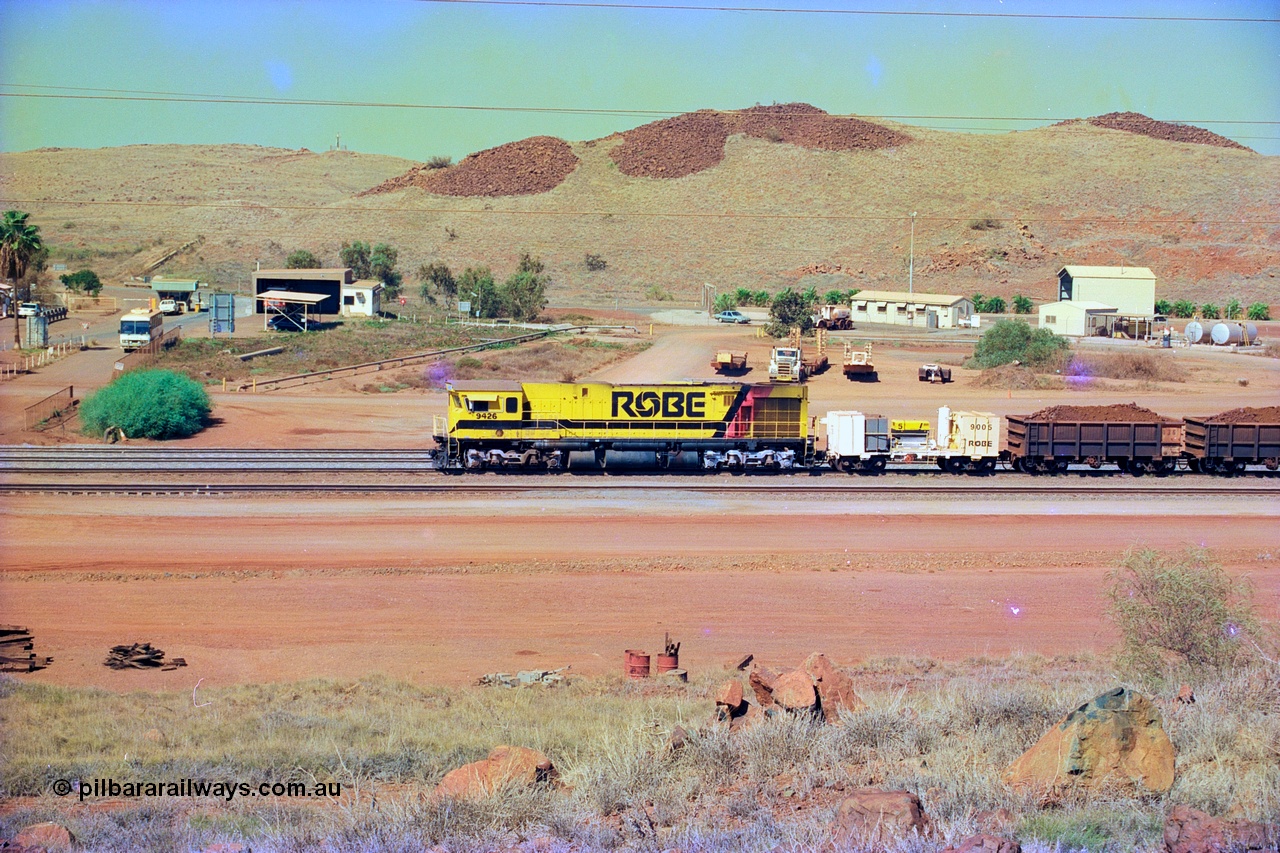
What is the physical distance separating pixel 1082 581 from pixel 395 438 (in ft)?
86.6

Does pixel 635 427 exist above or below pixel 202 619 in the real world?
above

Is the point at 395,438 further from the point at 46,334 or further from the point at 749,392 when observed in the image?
the point at 46,334

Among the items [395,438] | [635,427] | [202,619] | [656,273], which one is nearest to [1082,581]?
[635,427]

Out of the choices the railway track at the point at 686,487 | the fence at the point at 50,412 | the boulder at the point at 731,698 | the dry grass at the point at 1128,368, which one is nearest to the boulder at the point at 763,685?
the boulder at the point at 731,698

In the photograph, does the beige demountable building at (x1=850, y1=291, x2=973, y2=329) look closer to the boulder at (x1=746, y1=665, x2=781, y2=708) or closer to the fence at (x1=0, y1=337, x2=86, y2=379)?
the fence at (x1=0, y1=337, x2=86, y2=379)

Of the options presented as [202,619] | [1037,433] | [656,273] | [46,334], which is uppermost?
[656,273]

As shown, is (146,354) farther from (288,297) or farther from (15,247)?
(288,297)

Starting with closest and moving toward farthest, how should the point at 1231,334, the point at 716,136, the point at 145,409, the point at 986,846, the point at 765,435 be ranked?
1. the point at 986,846
2. the point at 765,435
3. the point at 145,409
4. the point at 1231,334
5. the point at 716,136

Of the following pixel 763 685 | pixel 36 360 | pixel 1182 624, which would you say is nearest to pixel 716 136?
pixel 36 360

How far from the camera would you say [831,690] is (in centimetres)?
1341

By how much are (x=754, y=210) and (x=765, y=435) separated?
104 m

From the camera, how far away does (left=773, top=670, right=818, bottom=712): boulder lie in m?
12.5

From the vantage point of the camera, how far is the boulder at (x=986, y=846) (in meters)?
7.85

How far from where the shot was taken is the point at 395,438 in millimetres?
41406
